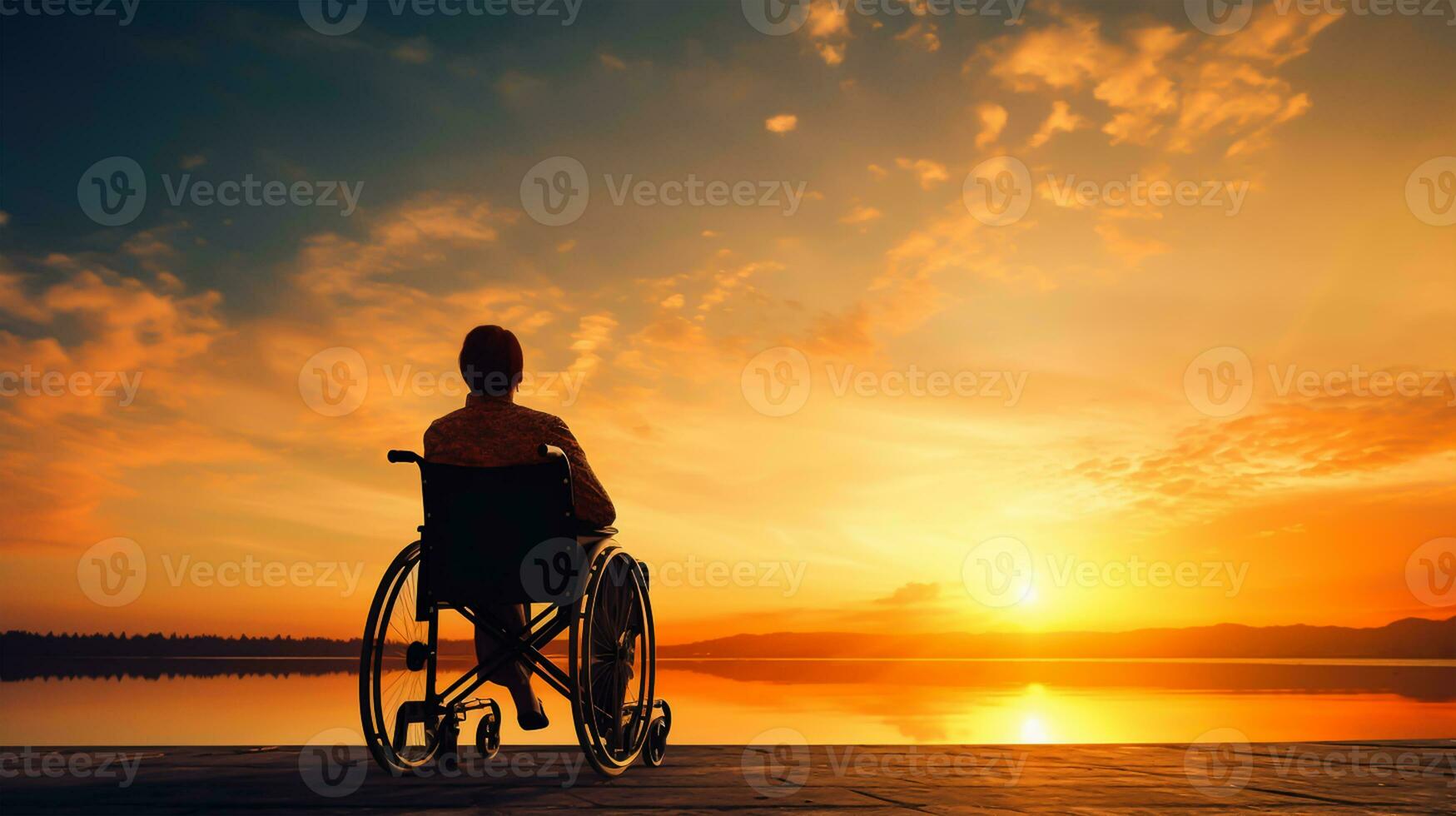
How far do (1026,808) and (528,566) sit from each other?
1.64 meters

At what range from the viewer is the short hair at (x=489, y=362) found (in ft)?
11.3

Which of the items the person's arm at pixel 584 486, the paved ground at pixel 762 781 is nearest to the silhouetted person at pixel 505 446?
the person's arm at pixel 584 486

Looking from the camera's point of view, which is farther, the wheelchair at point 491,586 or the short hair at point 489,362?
the short hair at point 489,362

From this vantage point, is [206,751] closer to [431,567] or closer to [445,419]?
[431,567]

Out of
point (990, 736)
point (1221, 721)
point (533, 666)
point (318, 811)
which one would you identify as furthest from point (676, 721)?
point (318, 811)

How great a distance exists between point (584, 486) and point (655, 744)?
3.25ft

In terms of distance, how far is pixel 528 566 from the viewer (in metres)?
3.16

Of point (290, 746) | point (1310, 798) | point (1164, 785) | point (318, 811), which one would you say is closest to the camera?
point (318, 811)

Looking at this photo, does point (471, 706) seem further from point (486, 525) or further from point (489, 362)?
point (489, 362)

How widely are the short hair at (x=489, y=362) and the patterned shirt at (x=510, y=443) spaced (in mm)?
88

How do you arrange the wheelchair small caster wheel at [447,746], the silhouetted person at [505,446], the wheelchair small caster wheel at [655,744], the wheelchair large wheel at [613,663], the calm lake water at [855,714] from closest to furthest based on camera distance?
the wheelchair large wheel at [613,663]
the wheelchair small caster wheel at [447,746]
the silhouetted person at [505,446]
the wheelchair small caster wheel at [655,744]
the calm lake water at [855,714]

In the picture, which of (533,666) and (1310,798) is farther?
(533,666)

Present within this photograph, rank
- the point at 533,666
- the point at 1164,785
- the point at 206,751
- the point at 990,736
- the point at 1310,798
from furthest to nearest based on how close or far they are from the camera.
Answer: the point at 990,736
the point at 206,751
the point at 533,666
the point at 1164,785
the point at 1310,798

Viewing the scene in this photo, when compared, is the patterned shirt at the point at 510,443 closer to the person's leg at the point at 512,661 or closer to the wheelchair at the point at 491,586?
the wheelchair at the point at 491,586
